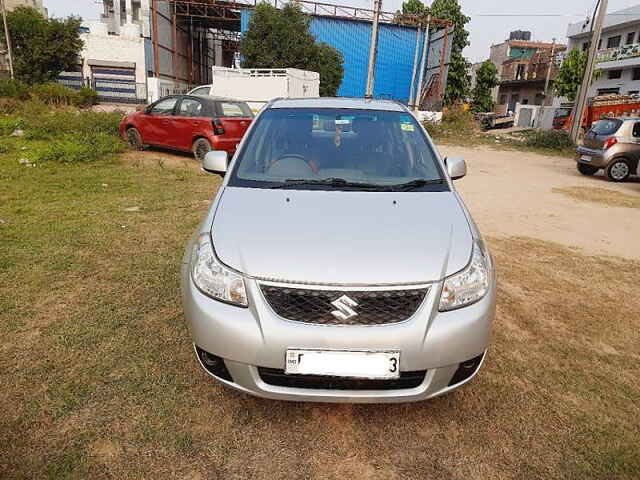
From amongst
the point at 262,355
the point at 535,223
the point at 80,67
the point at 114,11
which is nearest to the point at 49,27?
the point at 80,67

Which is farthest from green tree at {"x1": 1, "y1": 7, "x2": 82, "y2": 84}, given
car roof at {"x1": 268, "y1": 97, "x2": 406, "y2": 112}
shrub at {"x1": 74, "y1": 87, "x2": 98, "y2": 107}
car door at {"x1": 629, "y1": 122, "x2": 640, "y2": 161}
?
car roof at {"x1": 268, "y1": 97, "x2": 406, "y2": 112}

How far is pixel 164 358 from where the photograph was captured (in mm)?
2664

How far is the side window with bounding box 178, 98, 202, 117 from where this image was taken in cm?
945

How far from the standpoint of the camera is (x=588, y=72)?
17281 millimetres

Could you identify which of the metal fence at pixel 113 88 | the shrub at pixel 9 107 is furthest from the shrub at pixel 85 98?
the shrub at pixel 9 107

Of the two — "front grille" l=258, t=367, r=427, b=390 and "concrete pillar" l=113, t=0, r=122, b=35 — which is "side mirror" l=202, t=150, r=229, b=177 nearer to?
"front grille" l=258, t=367, r=427, b=390

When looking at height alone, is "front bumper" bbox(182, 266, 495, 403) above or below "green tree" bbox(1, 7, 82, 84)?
below

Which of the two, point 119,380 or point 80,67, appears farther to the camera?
point 80,67

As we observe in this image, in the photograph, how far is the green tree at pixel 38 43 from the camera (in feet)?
88.2

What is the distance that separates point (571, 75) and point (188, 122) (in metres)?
28.6

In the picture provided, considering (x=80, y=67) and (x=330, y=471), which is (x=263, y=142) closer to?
(x=330, y=471)

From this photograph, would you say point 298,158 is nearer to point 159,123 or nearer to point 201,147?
point 201,147

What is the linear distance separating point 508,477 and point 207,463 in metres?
1.32

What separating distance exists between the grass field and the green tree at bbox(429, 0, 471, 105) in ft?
140
